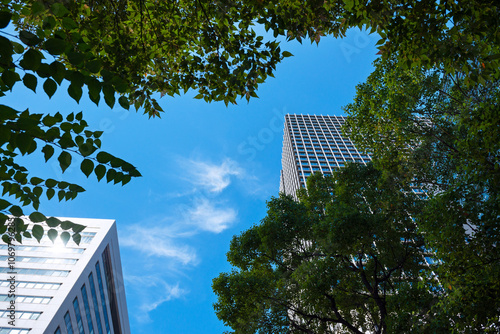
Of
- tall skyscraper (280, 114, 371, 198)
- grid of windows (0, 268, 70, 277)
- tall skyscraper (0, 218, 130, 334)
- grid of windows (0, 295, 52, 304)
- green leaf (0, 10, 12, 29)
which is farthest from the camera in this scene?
tall skyscraper (280, 114, 371, 198)

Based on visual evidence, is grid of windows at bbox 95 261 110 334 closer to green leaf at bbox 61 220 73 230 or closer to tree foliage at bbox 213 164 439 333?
tree foliage at bbox 213 164 439 333

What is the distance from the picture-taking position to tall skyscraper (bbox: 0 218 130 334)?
2670 cm

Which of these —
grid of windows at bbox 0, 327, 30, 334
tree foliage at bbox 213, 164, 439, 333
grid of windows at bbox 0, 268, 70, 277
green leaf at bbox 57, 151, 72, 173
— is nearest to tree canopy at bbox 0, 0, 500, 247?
green leaf at bbox 57, 151, 72, 173

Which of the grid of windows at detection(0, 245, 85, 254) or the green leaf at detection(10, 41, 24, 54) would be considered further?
the grid of windows at detection(0, 245, 85, 254)

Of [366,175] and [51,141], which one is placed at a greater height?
[366,175]

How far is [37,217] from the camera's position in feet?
6.69

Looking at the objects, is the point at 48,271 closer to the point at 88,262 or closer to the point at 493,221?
the point at 88,262

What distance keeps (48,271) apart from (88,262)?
447 cm

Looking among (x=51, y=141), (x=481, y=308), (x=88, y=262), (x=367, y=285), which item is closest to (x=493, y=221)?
(x=481, y=308)

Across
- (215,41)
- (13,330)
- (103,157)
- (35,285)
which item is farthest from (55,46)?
(35,285)

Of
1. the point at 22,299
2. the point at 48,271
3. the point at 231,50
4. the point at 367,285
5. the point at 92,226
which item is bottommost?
Answer: the point at 367,285

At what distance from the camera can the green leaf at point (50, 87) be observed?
5.19 feet

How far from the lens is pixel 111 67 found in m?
4.24

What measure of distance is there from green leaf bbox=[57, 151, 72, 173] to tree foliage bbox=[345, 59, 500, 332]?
16.4 feet
